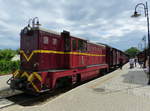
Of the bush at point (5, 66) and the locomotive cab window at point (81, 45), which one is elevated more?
the locomotive cab window at point (81, 45)

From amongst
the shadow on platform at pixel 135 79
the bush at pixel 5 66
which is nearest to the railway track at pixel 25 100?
the shadow on platform at pixel 135 79

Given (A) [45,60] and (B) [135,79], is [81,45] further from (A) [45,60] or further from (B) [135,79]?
(B) [135,79]

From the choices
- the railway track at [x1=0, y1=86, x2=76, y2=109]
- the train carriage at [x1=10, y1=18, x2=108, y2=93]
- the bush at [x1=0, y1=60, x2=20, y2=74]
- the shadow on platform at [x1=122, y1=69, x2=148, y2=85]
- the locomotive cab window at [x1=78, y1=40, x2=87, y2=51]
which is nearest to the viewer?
the railway track at [x1=0, y1=86, x2=76, y2=109]

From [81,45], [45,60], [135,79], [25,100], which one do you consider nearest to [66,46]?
[81,45]

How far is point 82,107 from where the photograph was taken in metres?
4.68

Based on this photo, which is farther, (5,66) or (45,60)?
(5,66)

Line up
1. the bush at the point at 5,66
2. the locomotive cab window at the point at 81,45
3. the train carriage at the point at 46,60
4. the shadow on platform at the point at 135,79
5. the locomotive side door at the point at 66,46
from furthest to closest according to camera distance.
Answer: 1. the bush at the point at 5,66
2. the shadow on platform at the point at 135,79
3. the locomotive cab window at the point at 81,45
4. the locomotive side door at the point at 66,46
5. the train carriage at the point at 46,60

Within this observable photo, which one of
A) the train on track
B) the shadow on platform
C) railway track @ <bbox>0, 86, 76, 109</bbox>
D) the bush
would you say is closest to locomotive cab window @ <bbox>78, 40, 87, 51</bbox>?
the train on track

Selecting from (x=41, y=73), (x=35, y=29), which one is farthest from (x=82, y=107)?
(x=35, y=29)

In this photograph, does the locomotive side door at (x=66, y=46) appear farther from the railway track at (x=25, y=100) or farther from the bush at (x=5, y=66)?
the bush at (x=5, y=66)

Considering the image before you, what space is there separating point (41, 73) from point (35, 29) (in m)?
2.22

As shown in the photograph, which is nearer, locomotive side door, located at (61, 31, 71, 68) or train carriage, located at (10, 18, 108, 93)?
train carriage, located at (10, 18, 108, 93)

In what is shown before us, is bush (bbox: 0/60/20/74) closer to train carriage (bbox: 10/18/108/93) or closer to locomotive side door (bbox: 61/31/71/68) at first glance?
train carriage (bbox: 10/18/108/93)

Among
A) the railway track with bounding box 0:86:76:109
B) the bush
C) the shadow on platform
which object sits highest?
the bush
